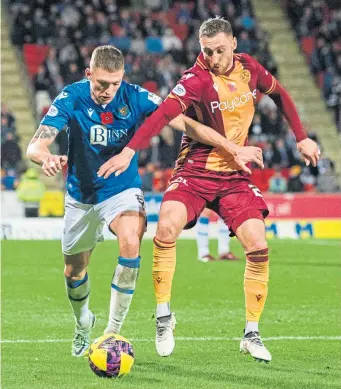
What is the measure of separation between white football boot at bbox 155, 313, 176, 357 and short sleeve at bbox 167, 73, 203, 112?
66.0 inches

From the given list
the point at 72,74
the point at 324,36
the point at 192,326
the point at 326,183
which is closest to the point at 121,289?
the point at 192,326

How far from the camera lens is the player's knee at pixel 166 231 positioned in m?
8.45

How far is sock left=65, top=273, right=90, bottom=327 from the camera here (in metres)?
8.96

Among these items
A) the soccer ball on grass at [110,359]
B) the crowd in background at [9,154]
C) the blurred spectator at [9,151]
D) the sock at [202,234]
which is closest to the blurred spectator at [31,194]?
the crowd in background at [9,154]

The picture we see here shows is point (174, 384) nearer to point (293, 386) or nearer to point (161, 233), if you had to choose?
point (293, 386)

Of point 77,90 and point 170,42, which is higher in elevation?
point 77,90

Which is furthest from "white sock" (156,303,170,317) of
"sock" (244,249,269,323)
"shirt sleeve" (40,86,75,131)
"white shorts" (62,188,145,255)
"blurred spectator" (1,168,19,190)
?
"blurred spectator" (1,168,19,190)

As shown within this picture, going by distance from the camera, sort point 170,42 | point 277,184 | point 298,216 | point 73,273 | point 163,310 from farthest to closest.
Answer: point 170,42, point 277,184, point 298,216, point 73,273, point 163,310

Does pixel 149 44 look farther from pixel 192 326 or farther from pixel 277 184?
pixel 192 326

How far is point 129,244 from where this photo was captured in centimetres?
826

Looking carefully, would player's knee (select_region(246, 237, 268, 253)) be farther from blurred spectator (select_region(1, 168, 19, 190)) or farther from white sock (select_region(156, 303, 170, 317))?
blurred spectator (select_region(1, 168, 19, 190))

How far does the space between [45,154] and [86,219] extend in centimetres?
105

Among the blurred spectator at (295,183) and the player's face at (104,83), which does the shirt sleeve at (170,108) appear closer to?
the player's face at (104,83)

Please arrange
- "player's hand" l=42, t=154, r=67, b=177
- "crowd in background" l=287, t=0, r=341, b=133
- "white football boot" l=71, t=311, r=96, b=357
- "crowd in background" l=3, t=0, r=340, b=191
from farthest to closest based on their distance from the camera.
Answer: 1. "crowd in background" l=287, t=0, r=341, b=133
2. "crowd in background" l=3, t=0, r=340, b=191
3. "white football boot" l=71, t=311, r=96, b=357
4. "player's hand" l=42, t=154, r=67, b=177
